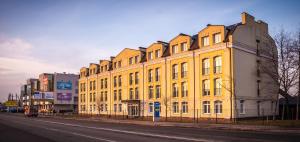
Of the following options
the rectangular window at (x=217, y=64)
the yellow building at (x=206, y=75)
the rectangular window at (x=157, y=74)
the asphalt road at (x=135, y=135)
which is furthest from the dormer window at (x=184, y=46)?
the asphalt road at (x=135, y=135)

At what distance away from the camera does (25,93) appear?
472 feet

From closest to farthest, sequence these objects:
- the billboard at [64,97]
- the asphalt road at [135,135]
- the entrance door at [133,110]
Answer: the asphalt road at [135,135], the entrance door at [133,110], the billboard at [64,97]

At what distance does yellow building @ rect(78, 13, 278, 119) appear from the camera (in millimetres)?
41844

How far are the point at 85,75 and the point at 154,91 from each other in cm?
2909

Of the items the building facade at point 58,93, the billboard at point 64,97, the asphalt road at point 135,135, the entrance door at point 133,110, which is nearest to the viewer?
the asphalt road at point 135,135

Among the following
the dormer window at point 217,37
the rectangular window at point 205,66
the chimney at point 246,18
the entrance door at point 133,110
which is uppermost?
the chimney at point 246,18

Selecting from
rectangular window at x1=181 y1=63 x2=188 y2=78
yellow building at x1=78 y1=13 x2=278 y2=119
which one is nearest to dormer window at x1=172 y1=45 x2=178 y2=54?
yellow building at x1=78 y1=13 x2=278 y2=119

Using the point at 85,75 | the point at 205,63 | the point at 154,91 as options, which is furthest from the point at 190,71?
the point at 85,75

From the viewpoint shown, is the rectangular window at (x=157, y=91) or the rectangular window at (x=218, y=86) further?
the rectangular window at (x=157, y=91)

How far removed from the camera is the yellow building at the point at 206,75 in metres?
41.8

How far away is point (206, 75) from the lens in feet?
145

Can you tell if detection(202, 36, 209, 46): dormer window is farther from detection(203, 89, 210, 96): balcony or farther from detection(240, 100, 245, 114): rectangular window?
detection(240, 100, 245, 114): rectangular window

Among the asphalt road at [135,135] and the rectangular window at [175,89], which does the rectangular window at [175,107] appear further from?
the asphalt road at [135,135]

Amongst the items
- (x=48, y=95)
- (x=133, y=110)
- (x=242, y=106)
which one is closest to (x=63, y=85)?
(x=48, y=95)
